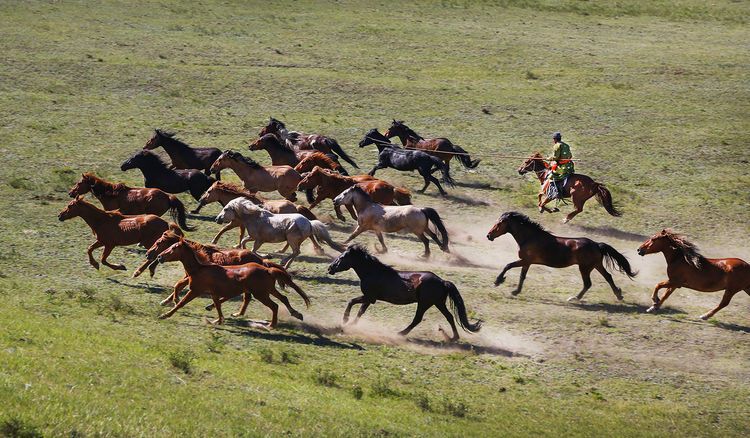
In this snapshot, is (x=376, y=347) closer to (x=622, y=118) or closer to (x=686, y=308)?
(x=686, y=308)

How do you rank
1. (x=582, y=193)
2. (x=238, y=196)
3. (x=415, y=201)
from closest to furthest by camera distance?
(x=238, y=196) → (x=582, y=193) → (x=415, y=201)

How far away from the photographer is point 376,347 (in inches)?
773

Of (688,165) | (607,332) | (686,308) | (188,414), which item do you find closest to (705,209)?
(688,165)

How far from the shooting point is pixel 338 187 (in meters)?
27.4

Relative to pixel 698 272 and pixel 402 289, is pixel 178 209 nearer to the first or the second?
pixel 402 289

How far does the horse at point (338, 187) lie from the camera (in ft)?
89.0

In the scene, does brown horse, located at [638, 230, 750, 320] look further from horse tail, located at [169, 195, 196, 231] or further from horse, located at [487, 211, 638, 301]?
horse tail, located at [169, 195, 196, 231]

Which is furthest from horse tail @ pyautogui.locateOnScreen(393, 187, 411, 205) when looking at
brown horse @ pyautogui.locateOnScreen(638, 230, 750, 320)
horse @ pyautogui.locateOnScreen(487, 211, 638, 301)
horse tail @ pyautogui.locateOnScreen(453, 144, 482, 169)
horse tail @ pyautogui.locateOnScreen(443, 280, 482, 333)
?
horse tail @ pyautogui.locateOnScreen(443, 280, 482, 333)

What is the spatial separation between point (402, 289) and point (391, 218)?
5.16 m

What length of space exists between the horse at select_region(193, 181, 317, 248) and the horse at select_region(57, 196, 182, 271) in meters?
2.15

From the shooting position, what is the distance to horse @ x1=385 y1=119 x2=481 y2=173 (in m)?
33.5

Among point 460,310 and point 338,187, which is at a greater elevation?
point 460,310

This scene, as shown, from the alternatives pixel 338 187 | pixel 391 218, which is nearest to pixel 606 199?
pixel 391 218

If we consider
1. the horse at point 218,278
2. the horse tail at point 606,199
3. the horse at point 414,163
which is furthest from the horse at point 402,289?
the horse at point 414,163
